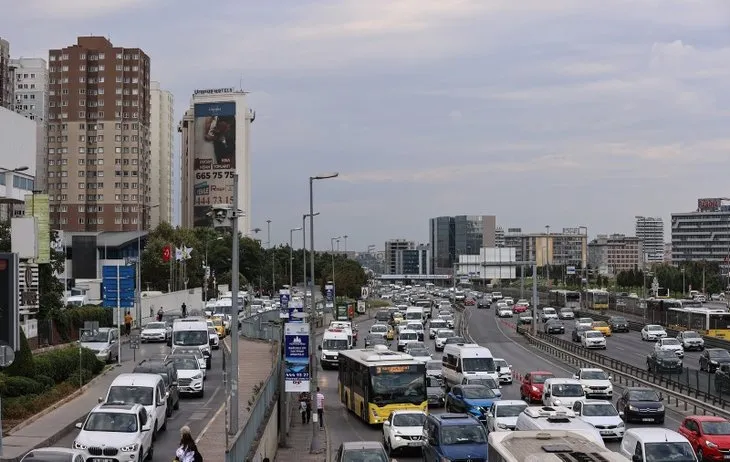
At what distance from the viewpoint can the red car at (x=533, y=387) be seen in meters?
38.3

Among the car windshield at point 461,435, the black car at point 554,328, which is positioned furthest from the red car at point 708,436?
the black car at point 554,328

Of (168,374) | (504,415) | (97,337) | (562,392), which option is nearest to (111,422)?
(168,374)

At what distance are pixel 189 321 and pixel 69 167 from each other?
374 ft

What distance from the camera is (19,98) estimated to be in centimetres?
19088

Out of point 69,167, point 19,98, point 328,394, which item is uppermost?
point 19,98

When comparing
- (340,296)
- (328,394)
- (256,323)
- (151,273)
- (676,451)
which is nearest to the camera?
(676,451)

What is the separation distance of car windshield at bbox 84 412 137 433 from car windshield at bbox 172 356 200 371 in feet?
46.9

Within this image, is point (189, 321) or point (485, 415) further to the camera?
point (189, 321)

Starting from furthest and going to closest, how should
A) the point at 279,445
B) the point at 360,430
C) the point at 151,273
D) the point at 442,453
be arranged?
the point at 151,273 → the point at 360,430 → the point at 279,445 → the point at 442,453

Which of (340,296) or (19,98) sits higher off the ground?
(19,98)

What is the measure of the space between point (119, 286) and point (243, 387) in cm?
1568

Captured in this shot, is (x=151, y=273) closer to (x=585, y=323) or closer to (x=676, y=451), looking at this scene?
(x=585, y=323)

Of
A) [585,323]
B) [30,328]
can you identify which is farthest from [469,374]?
[585,323]

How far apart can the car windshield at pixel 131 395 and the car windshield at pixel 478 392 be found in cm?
1073
